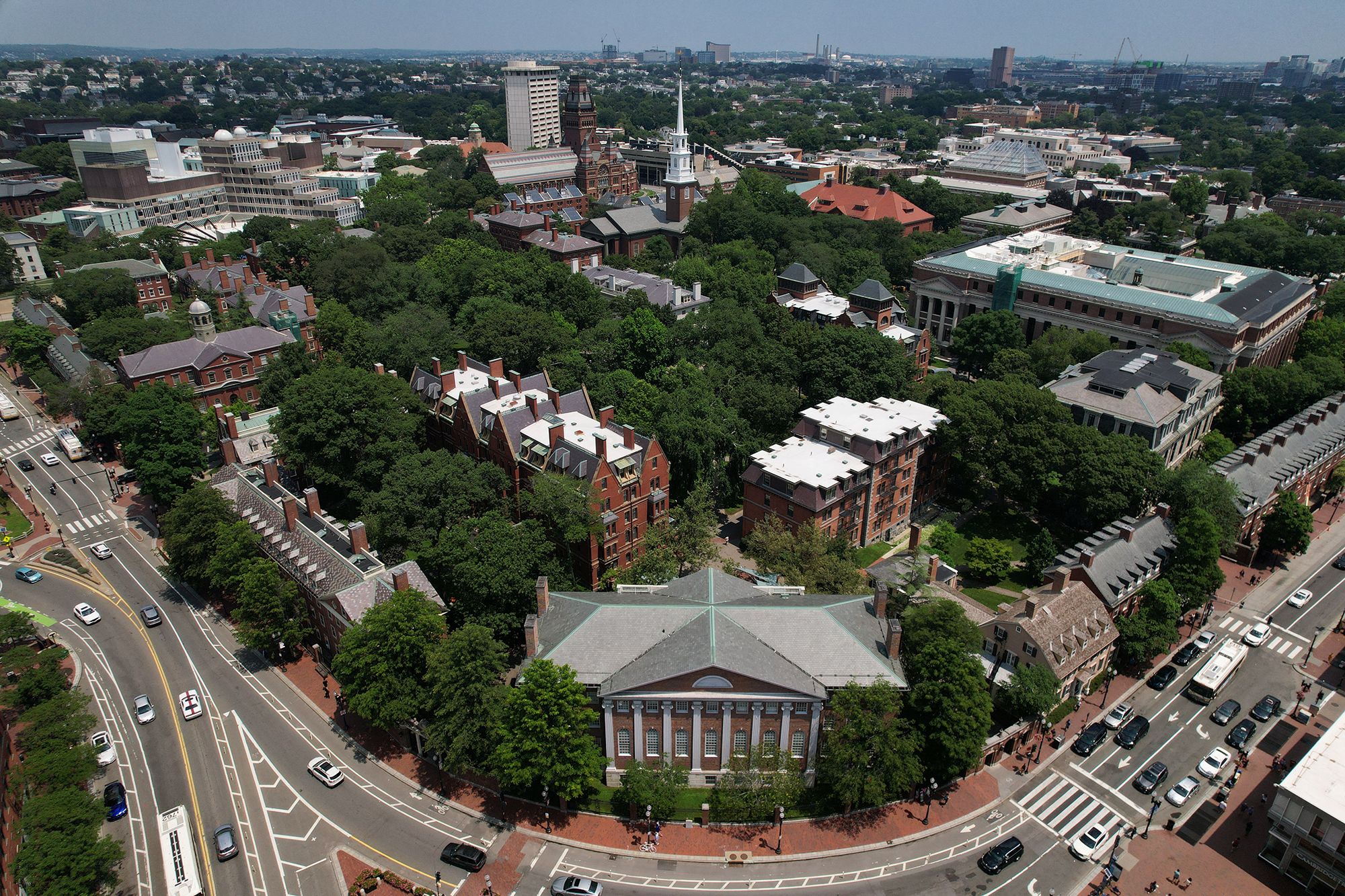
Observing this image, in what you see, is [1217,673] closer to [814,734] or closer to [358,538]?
[814,734]

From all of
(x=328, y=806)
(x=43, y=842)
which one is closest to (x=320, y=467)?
(x=328, y=806)

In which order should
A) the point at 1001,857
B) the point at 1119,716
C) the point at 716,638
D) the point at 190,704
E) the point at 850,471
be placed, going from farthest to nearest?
the point at 850,471 → the point at 190,704 → the point at 1119,716 → the point at 716,638 → the point at 1001,857

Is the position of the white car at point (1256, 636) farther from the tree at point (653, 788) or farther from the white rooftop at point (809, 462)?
the tree at point (653, 788)

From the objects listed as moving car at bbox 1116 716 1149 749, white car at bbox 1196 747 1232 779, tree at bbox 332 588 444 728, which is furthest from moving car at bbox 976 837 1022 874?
tree at bbox 332 588 444 728

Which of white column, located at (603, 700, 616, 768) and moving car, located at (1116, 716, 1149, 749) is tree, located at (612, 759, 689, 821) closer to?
white column, located at (603, 700, 616, 768)

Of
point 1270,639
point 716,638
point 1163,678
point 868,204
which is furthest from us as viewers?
point 868,204

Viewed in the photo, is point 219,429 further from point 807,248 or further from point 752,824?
point 807,248

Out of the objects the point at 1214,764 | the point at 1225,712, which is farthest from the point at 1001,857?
the point at 1225,712
